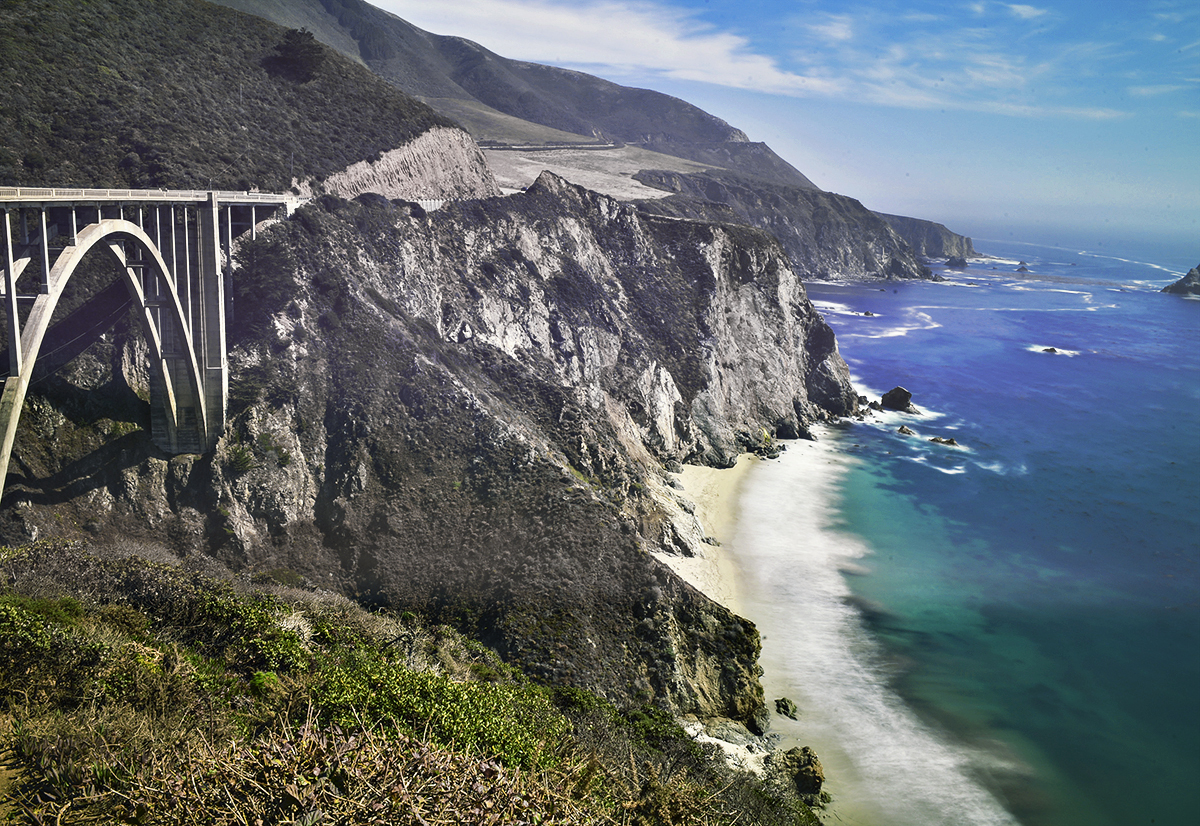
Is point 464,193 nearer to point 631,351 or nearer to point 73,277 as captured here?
point 631,351

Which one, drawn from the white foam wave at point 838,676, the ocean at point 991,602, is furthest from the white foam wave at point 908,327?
the white foam wave at point 838,676

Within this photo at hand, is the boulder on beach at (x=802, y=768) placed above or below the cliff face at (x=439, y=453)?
below

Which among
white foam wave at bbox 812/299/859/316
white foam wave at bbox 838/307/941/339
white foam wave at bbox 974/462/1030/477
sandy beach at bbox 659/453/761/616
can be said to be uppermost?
white foam wave at bbox 812/299/859/316

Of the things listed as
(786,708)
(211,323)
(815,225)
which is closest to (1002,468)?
(786,708)

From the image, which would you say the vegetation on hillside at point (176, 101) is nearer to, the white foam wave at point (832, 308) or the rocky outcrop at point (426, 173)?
the rocky outcrop at point (426, 173)

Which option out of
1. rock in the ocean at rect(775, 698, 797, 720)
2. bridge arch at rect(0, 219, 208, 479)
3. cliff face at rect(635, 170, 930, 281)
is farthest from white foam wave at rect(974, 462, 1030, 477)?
cliff face at rect(635, 170, 930, 281)

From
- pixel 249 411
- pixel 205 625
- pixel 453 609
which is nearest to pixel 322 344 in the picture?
pixel 249 411

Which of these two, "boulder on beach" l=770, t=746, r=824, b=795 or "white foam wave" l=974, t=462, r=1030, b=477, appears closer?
"boulder on beach" l=770, t=746, r=824, b=795

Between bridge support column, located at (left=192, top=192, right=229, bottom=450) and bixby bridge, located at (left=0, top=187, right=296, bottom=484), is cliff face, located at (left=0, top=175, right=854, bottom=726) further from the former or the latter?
bixby bridge, located at (left=0, top=187, right=296, bottom=484)
